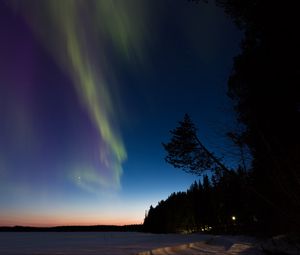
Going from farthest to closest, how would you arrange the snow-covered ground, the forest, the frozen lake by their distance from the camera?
the frozen lake → the snow-covered ground → the forest

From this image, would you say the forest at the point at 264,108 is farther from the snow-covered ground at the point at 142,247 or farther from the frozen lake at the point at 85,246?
the frozen lake at the point at 85,246

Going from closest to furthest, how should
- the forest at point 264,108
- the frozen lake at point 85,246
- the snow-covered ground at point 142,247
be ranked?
the forest at point 264,108 → the snow-covered ground at point 142,247 → the frozen lake at point 85,246

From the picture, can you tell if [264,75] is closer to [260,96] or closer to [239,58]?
[260,96]

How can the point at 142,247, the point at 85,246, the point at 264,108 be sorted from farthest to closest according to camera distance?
the point at 85,246 → the point at 142,247 → the point at 264,108

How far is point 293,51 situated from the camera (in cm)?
777

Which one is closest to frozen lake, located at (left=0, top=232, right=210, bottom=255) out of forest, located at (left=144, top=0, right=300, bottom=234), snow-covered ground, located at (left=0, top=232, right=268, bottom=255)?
snow-covered ground, located at (left=0, top=232, right=268, bottom=255)

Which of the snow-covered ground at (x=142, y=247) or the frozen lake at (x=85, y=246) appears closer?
the snow-covered ground at (x=142, y=247)

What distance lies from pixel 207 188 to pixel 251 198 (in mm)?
75819

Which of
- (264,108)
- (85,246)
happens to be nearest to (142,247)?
(85,246)

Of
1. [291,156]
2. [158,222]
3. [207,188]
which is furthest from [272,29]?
[158,222]

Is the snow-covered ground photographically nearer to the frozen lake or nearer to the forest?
the frozen lake

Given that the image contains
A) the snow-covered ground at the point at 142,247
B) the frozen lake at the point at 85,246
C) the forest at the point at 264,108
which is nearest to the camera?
the forest at the point at 264,108

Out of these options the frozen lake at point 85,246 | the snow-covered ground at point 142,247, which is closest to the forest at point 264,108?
the snow-covered ground at point 142,247

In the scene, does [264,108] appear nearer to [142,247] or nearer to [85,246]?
[142,247]
